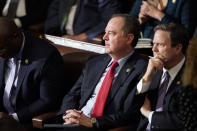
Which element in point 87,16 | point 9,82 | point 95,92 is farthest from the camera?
point 87,16

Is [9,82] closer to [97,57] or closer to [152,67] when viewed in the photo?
[97,57]

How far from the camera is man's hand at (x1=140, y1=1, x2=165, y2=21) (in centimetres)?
291

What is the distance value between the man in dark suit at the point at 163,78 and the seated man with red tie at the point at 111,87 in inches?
3.3

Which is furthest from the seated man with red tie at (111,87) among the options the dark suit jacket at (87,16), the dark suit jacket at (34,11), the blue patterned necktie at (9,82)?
the dark suit jacket at (34,11)

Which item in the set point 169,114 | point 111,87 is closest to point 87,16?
point 111,87

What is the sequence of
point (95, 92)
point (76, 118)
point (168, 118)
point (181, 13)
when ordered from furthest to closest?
point (181, 13) → point (95, 92) → point (76, 118) → point (168, 118)

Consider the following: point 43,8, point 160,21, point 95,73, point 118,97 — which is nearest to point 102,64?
point 95,73

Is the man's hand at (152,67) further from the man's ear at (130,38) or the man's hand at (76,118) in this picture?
the man's hand at (76,118)

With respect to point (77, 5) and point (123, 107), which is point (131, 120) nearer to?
point (123, 107)

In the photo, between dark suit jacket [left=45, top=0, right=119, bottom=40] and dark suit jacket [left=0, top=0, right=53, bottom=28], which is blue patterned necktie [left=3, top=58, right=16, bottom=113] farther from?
dark suit jacket [left=0, top=0, right=53, bottom=28]

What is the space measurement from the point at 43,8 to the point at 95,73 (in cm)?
169

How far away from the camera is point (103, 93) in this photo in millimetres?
2209

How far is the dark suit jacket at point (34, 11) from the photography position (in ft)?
12.2

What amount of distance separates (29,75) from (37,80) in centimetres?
5
